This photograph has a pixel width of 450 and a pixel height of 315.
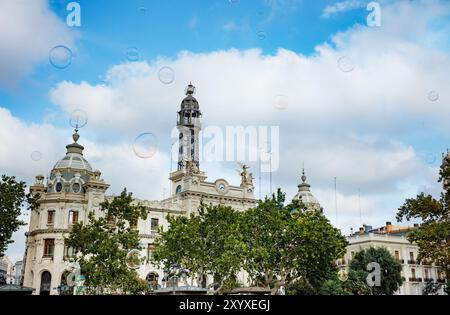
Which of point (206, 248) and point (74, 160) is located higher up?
point (74, 160)

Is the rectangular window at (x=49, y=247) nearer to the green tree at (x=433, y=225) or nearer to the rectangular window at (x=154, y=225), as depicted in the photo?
the rectangular window at (x=154, y=225)

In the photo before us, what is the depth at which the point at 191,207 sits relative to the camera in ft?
186

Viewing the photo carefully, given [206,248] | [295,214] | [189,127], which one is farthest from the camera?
[189,127]

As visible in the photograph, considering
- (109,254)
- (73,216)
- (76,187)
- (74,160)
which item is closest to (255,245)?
(109,254)

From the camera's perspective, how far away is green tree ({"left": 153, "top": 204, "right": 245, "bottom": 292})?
4122cm

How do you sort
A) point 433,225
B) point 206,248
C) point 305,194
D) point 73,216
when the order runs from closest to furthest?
point 433,225
point 206,248
point 73,216
point 305,194

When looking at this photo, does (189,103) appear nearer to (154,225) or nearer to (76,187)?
(154,225)

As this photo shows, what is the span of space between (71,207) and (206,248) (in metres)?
17.6

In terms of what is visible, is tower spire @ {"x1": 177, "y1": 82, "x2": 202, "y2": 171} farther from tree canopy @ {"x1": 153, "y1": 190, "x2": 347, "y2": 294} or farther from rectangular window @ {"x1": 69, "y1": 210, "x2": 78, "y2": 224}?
tree canopy @ {"x1": 153, "y1": 190, "x2": 347, "y2": 294}

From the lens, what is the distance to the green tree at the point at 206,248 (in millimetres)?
41219

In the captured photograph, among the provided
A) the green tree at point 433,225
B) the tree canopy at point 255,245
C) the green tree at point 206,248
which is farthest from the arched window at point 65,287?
the green tree at point 433,225

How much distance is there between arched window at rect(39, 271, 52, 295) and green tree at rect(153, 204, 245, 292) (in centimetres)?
1456

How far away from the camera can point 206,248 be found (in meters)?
42.2
